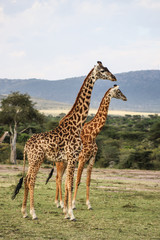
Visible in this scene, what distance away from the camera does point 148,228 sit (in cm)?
763

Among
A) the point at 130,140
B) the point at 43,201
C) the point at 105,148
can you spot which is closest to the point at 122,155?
the point at 105,148

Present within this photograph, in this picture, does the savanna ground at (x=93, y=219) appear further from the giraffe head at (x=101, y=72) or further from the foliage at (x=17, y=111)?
the foliage at (x=17, y=111)

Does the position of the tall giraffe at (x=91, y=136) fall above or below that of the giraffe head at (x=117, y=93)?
below

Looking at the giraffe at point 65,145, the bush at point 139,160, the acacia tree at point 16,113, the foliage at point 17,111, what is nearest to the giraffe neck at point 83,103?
the giraffe at point 65,145

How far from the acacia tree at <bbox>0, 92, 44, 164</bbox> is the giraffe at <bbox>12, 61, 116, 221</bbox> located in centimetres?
1932

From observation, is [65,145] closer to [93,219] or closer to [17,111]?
[93,219]

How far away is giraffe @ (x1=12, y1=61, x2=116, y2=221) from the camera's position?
8.60m

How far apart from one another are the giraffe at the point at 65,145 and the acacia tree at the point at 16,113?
19.3m

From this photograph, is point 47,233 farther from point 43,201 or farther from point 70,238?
point 43,201

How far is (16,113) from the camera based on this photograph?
28.6 m

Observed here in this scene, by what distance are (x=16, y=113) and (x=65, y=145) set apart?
20.3 metres

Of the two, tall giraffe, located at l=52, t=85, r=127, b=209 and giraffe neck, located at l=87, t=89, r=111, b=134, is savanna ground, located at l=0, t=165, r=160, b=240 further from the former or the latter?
giraffe neck, located at l=87, t=89, r=111, b=134

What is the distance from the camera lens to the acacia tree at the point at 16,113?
28.5 m

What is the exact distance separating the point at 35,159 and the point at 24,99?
2130cm
